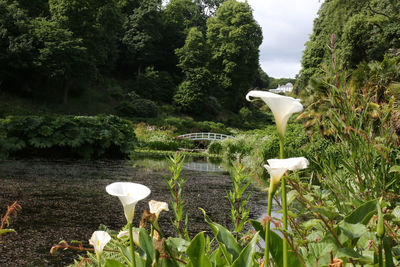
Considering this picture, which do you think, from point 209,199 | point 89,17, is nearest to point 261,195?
point 209,199

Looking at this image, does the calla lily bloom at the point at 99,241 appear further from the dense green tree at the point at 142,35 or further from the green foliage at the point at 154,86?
the dense green tree at the point at 142,35

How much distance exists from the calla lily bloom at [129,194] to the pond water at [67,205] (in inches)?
23.8

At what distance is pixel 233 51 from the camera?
30266 mm

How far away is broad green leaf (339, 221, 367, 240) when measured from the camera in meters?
0.61

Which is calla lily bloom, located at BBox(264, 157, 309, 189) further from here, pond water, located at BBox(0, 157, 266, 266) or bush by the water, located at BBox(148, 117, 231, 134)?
bush by the water, located at BBox(148, 117, 231, 134)

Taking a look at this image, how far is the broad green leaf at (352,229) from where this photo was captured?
61cm

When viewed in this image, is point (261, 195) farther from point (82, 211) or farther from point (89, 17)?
point (89, 17)

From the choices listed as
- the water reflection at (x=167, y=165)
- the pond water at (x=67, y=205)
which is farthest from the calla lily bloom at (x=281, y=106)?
the water reflection at (x=167, y=165)

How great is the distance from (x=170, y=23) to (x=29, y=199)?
3113 cm

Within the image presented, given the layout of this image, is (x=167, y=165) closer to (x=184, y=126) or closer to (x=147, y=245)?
(x=147, y=245)

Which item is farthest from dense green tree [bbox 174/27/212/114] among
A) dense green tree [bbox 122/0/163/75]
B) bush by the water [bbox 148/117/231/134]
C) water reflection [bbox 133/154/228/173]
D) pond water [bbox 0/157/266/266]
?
pond water [bbox 0/157/266/266]

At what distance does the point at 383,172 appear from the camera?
125 cm

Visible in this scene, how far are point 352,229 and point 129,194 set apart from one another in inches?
17.3

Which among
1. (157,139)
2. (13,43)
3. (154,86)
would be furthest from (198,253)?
(154,86)
